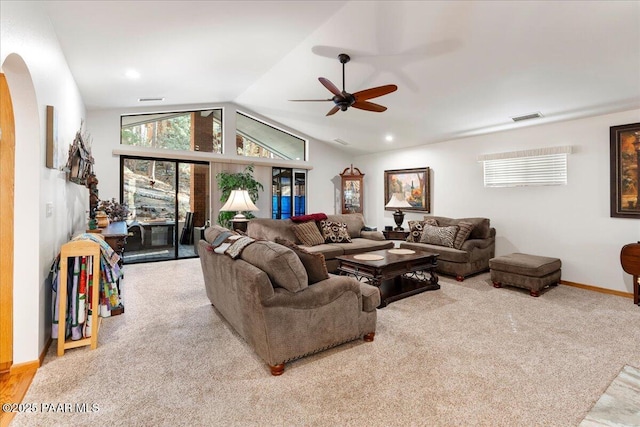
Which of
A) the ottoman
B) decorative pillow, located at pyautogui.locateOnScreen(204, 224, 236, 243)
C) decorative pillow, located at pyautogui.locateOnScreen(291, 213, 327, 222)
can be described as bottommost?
the ottoman

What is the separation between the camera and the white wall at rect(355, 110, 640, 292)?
13.6 feet

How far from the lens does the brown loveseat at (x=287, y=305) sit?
6.94 feet

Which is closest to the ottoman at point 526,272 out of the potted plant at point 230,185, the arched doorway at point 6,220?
the potted plant at point 230,185

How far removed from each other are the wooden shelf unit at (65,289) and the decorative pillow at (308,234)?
9.52 feet

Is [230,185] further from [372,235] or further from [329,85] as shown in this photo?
[329,85]

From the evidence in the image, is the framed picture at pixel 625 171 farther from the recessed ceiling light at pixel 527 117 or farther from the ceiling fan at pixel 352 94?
the ceiling fan at pixel 352 94

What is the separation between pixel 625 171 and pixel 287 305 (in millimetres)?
4715

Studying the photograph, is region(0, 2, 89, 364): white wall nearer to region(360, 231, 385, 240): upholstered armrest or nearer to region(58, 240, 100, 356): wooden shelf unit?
region(58, 240, 100, 356): wooden shelf unit

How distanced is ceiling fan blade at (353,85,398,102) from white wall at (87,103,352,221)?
12.4 feet

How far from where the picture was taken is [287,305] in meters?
2.15

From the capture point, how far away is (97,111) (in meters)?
5.33

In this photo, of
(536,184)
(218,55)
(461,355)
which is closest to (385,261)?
(461,355)

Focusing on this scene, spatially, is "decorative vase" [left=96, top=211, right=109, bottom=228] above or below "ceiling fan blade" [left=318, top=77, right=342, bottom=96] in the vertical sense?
below

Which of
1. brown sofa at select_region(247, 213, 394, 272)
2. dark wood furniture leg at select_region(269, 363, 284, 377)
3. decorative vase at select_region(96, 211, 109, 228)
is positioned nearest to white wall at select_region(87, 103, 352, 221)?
decorative vase at select_region(96, 211, 109, 228)
